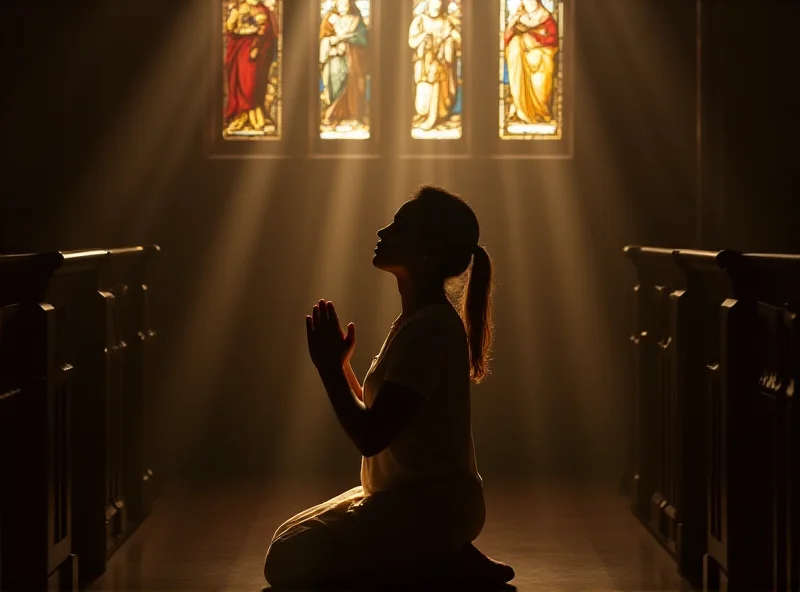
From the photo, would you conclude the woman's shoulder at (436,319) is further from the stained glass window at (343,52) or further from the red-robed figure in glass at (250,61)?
the red-robed figure in glass at (250,61)

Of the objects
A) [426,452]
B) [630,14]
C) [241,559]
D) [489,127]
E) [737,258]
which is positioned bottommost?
[241,559]

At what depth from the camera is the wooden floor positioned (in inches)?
131

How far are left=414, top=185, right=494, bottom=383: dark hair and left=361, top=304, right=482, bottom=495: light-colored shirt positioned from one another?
12cm

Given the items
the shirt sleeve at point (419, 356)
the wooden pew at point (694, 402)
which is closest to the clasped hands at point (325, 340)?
the shirt sleeve at point (419, 356)

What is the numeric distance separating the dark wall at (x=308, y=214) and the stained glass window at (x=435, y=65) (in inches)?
5.4

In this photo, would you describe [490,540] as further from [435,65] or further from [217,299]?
[435,65]

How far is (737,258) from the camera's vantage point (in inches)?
113

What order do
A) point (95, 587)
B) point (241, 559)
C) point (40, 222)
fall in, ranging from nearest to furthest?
point (95, 587) < point (241, 559) < point (40, 222)

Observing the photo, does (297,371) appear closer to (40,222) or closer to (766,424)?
(40,222)

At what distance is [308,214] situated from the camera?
6.05 metres

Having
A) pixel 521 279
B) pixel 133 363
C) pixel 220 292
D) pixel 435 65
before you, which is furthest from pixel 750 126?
pixel 133 363

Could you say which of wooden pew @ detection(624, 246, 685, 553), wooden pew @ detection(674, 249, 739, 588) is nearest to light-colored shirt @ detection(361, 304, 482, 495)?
wooden pew @ detection(674, 249, 739, 588)

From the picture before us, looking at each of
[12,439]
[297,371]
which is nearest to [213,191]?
[297,371]

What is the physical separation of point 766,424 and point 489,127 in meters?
3.55
